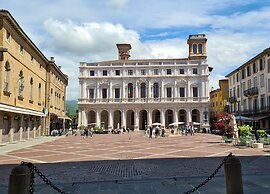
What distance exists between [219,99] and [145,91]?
20658 millimetres

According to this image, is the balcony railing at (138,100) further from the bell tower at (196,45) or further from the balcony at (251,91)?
the balcony at (251,91)

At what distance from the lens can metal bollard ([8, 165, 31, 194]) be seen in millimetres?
4867

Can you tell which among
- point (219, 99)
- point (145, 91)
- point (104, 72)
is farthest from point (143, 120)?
point (219, 99)

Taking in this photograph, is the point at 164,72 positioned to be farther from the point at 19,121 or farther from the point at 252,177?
the point at 252,177

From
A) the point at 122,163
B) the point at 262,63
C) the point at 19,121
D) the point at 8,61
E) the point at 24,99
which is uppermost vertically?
the point at 262,63

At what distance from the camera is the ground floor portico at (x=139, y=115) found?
5675 cm

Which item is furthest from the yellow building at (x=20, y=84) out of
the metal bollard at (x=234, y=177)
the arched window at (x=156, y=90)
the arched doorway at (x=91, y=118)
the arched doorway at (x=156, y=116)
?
the arched doorway at (x=156, y=116)

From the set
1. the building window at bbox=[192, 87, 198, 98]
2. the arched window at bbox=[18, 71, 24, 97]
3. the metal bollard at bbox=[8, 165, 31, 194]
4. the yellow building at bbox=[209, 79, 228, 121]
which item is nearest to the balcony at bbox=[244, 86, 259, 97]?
the yellow building at bbox=[209, 79, 228, 121]

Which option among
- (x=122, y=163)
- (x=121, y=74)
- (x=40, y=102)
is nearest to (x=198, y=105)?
(x=121, y=74)

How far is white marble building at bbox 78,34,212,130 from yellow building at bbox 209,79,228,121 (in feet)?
19.6

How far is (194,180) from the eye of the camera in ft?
28.2

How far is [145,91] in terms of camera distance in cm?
5859

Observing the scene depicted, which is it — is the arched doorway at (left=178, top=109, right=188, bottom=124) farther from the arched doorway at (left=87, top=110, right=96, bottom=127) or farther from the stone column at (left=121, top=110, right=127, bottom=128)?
the arched doorway at (left=87, top=110, right=96, bottom=127)

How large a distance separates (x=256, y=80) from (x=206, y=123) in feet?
60.0
